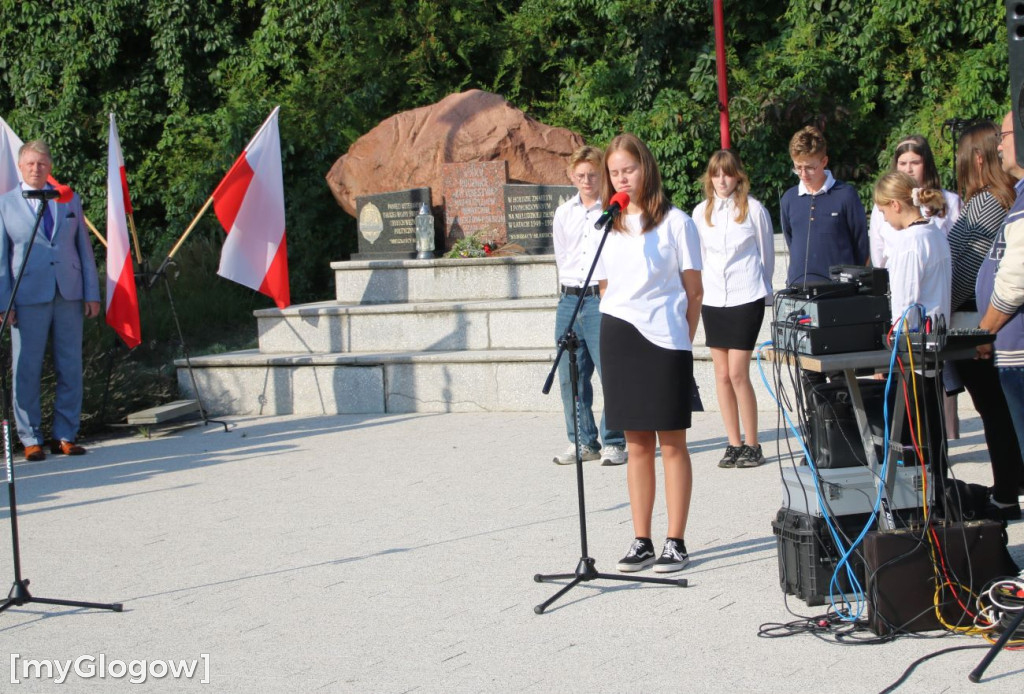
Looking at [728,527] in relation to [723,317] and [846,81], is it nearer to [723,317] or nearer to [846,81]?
[723,317]

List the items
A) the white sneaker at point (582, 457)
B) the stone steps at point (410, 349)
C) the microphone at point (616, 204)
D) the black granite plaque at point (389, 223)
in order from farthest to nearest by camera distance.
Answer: the black granite plaque at point (389, 223) < the stone steps at point (410, 349) < the white sneaker at point (582, 457) < the microphone at point (616, 204)

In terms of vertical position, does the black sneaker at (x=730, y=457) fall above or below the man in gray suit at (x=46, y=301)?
below

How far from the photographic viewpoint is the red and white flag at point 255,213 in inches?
393

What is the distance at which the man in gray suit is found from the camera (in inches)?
327

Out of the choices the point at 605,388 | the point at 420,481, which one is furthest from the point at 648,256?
the point at 420,481

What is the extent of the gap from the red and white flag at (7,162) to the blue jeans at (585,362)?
14.9ft

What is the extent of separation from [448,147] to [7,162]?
499cm

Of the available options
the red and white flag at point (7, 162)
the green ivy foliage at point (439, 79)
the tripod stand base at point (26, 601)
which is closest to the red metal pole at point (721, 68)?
the green ivy foliage at point (439, 79)

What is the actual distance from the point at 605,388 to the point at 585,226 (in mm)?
2269

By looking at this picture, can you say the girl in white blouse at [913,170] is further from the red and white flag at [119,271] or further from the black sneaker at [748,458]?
the red and white flag at [119,271]

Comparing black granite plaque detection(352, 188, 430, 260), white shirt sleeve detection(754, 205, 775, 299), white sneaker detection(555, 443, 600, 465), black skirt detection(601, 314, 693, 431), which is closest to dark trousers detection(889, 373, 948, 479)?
black skirt detection(601, 314, 693, 431)

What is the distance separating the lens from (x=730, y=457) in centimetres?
680

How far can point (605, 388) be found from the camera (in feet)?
16.0

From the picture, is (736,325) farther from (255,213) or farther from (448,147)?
(448,147)
